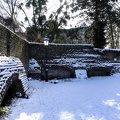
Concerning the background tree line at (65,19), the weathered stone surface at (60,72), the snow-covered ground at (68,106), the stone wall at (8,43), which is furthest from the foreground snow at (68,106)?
the background tree line at (65,19)

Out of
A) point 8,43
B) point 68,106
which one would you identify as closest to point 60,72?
point 8,43

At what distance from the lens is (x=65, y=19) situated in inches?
973

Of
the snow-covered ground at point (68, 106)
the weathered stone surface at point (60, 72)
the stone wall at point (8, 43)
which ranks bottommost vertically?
the snow-covered ground at point (68, 106)

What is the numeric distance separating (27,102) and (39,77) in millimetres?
7068

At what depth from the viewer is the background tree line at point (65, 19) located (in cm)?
2118

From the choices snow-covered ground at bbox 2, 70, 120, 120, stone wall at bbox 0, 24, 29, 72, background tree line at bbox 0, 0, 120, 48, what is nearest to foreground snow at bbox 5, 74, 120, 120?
snow-covered ground at bbox 2, 70, 120, 120

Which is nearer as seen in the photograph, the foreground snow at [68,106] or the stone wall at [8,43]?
the foreground snow at [68,106]

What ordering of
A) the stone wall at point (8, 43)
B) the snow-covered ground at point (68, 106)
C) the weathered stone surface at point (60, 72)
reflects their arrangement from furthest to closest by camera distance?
the weathered stone surface at point (60, 72) < the stone wall at point (8, 43) < the snow-covered ground at point (68, 106)

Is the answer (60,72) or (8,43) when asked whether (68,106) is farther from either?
(60,72)

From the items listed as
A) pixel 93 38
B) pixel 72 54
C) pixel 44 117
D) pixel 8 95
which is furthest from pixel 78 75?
pixel 44 117

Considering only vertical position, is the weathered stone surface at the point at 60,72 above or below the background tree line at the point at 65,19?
below

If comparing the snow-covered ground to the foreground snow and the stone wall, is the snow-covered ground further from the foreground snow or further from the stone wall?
the stone wall

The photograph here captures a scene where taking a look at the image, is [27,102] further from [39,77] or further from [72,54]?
[72,54]

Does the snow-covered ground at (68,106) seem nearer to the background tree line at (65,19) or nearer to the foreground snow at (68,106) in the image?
the foreground snow at (68,106)
